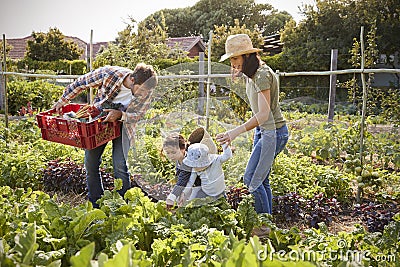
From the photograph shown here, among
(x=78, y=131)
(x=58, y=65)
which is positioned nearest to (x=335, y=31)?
(x=58, y=65)

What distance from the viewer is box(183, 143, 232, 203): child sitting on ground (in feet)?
10.0

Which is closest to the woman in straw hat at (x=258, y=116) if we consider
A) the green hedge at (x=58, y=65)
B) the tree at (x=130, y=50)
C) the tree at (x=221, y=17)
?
the tree at (x=130, y=50)

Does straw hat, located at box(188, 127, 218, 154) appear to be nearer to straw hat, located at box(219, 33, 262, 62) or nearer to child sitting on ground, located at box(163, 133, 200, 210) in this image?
child sitting on ground, located at box(163, 133, 200, 210)

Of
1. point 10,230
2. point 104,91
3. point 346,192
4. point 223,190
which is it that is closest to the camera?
point 10,230

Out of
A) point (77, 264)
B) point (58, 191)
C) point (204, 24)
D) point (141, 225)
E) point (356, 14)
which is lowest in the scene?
point (58, 191)

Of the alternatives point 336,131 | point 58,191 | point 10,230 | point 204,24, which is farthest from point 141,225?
point 204,24

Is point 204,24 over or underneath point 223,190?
over

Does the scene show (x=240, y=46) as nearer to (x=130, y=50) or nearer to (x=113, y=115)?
(x=113, y=115)

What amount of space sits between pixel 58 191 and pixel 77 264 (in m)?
3.97

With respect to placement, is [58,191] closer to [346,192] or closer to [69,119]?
[69,119]

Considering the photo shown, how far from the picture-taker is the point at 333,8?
17.3 m

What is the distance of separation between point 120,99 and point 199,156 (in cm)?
90
